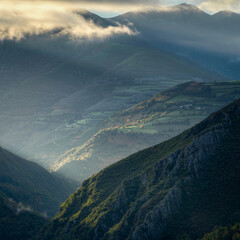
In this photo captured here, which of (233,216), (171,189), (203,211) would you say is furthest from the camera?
(171,189)

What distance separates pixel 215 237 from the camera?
512 ft

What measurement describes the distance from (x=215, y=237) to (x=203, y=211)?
24798 mm

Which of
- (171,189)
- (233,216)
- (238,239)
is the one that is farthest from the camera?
(171,189)

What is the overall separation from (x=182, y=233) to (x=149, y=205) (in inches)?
940

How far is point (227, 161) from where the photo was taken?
199125 mm

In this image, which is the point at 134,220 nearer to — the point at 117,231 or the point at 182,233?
the point at 117,231

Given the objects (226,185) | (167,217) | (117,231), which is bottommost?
(117,231)

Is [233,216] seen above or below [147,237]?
above

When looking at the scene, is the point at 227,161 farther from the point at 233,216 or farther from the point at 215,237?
the point at 215,237

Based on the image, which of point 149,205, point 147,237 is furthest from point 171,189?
point 147,237

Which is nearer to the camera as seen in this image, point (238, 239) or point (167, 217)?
point (238, 239)

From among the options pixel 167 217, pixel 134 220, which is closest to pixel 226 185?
pixel 167 217

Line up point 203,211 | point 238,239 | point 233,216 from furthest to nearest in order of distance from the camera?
1. point 203,211
2. point 233,216
3. point 238,239

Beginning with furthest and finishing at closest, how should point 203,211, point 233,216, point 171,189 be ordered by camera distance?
point 171,189 → point 203,211 → point 233,216
